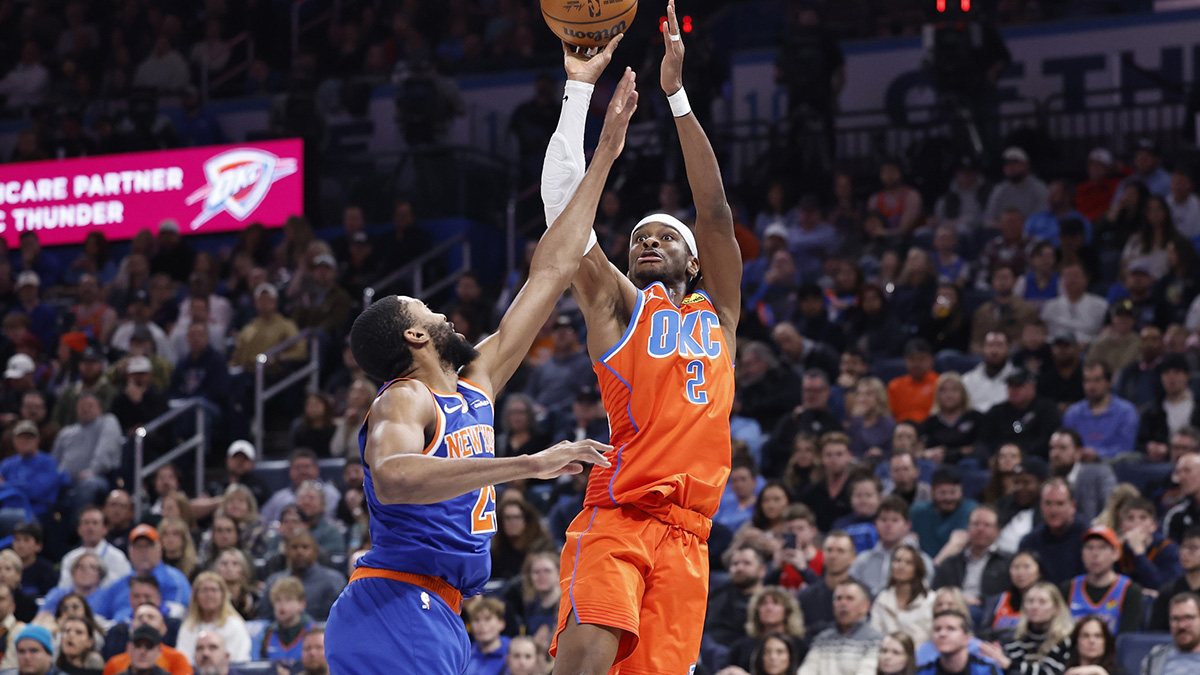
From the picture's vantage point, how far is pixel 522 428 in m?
13.2

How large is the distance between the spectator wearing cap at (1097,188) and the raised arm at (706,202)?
9600 millimetres

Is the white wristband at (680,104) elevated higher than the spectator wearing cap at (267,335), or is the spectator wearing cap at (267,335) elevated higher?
the white wristband at (680,104)

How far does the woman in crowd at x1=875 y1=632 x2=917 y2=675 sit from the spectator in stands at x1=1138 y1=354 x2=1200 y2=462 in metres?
3.01

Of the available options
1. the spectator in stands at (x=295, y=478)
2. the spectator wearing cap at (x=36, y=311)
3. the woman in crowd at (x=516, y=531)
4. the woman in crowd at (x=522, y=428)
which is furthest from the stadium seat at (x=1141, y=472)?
the spectator wearing cap at (x=36, y=311)

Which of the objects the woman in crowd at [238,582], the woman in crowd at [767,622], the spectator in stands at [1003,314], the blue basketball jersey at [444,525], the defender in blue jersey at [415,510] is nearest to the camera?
the defender in blue jersey at [415,510]

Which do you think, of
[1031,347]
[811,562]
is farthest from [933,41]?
[811,562]

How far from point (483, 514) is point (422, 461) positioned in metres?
0.63

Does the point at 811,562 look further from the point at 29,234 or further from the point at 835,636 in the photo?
the point at 29,234

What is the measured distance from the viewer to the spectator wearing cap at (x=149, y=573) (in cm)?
1237

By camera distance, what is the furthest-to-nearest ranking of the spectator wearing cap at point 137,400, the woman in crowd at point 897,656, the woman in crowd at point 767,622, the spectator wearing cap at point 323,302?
1. the spectator wearing cap at point 323,302
2. the spectator wearing cap at point 137,400
3. the woman in crowd at point 767,622
4. the woman in crowd at point 897,656

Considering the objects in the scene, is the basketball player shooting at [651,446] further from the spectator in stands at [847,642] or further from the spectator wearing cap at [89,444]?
the spectator wearing cap at [89,444]

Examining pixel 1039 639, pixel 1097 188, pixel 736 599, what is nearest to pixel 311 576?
pixel 736 599

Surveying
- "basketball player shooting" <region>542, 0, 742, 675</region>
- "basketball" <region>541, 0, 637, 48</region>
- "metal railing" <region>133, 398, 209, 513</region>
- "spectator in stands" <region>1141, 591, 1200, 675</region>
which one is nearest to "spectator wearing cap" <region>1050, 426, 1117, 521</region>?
"spectator in stands" <region>1141, 591, 1200, 675</region>

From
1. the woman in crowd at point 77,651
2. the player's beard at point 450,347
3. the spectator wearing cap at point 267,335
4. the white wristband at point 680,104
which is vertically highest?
the white wristband at point 680,104
